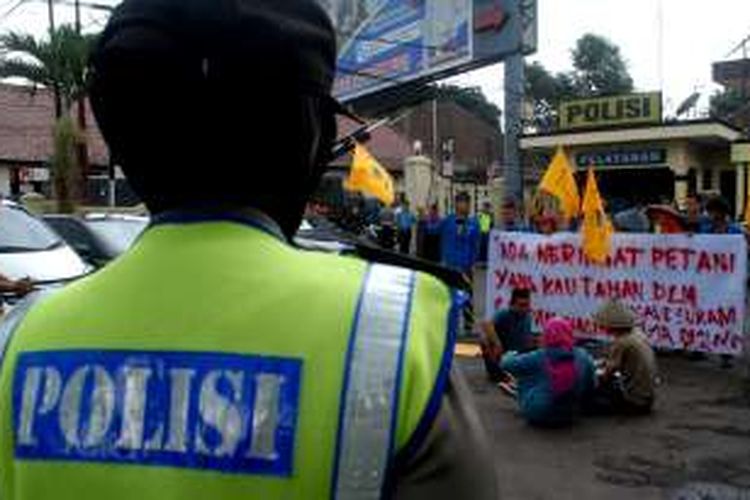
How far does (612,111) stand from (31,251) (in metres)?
22.0

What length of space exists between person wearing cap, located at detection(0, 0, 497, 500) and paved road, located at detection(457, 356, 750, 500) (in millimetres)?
4952

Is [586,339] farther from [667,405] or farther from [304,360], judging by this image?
[304,360]

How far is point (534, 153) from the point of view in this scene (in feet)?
113

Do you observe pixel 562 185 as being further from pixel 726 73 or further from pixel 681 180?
pixel 726 73

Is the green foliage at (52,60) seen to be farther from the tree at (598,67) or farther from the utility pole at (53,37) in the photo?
the tree at (598,67)

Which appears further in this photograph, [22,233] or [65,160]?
[65,160]

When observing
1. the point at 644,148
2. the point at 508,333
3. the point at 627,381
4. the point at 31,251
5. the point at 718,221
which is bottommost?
the point at 627,381

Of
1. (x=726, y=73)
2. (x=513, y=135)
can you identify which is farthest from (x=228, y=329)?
(x=726, y=73)

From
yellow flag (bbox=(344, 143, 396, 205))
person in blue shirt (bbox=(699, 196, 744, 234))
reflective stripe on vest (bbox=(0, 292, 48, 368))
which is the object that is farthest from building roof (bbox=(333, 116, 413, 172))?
reflective stripe on vest (bbox=(0, 292, 48, 368))

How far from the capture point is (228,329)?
1463 millimetres

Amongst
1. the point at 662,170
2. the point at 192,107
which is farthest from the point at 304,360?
the point at 662,170

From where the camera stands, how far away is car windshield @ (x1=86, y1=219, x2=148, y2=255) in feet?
43.7

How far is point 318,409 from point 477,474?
192mm

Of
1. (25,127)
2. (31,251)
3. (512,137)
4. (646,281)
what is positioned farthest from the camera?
(25,127)
